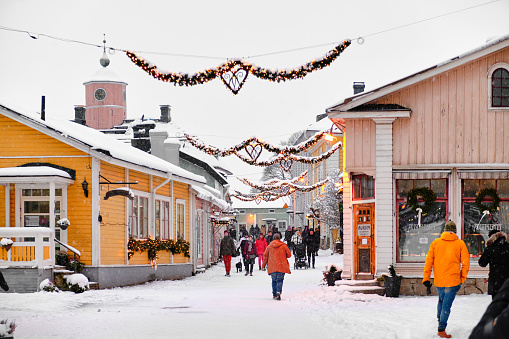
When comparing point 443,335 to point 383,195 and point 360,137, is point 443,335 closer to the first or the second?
point 383,195

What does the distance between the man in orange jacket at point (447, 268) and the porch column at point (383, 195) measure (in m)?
7.19

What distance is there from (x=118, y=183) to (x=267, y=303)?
6.34 m

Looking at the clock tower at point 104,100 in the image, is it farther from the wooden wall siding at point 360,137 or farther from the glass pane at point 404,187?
the glass pane at point 404,187

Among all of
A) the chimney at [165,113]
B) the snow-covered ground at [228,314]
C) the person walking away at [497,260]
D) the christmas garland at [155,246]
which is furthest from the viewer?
the chimney at [165,113]

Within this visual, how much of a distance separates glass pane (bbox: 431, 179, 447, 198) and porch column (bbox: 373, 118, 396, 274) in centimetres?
111

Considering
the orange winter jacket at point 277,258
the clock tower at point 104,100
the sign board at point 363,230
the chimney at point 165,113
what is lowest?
the orange winter jacket at point 277,258

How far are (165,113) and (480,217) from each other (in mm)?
43793

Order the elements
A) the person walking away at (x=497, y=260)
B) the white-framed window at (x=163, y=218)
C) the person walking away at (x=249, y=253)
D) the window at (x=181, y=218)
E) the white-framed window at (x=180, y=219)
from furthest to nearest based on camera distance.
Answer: the person walking away at (x=249, y=253)
the window at (x=181, y=218)
the white-framed window at (x=180, y=219)
the white-framed window at (x=163, y=218)
the person walking away at (x=497, y=260)

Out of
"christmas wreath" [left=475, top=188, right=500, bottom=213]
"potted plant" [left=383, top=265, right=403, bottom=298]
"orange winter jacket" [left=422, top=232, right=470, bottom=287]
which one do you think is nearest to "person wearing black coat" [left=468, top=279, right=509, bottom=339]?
"orange winter jacket" [left=422, top=232, right=470, bottom=287]

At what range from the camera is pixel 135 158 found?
23.0 metres

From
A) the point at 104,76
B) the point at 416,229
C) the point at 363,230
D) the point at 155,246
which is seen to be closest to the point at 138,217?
the point at 155,246

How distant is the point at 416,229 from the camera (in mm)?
19344

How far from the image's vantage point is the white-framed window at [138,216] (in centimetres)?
2408

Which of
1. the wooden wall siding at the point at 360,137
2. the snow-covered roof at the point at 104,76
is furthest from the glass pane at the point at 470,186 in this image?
the snow-covered roof at the point at 104,76
